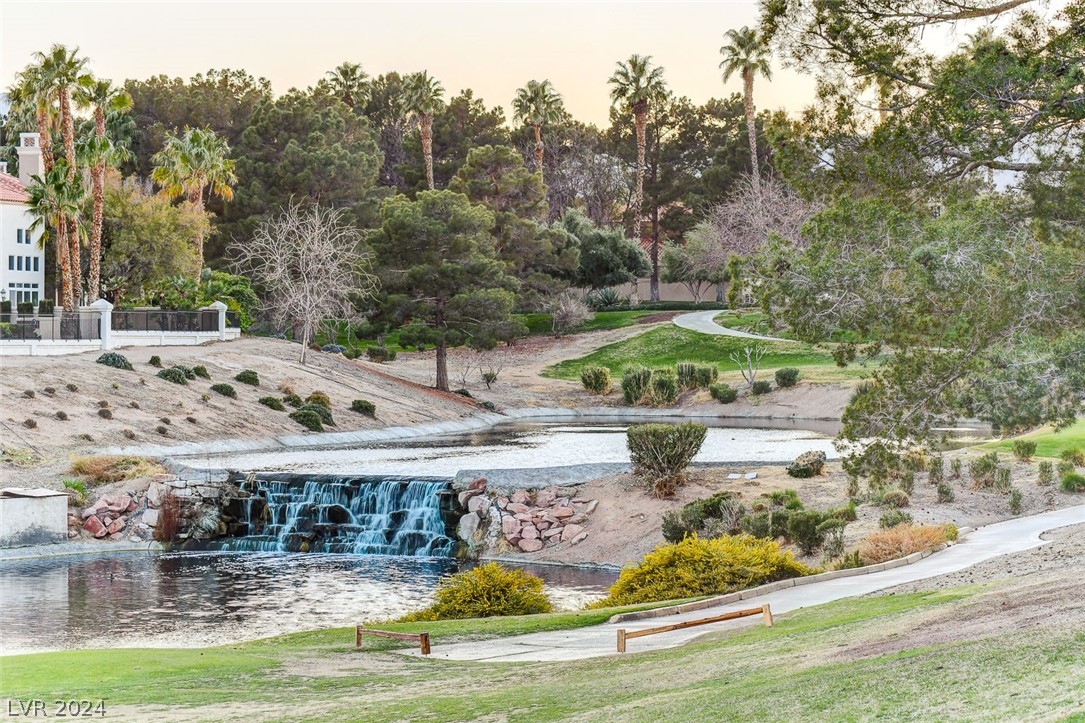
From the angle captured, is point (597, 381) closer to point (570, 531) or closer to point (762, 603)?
point (570, 531)

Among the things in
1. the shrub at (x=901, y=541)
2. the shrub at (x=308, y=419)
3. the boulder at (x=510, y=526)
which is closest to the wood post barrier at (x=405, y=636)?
the shrub at (x=901, y=541)

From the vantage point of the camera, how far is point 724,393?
69562 millimetres

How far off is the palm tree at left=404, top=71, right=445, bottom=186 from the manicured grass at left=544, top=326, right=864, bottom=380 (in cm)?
2371

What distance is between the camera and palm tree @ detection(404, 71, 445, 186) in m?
101

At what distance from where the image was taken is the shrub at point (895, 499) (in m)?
28.5

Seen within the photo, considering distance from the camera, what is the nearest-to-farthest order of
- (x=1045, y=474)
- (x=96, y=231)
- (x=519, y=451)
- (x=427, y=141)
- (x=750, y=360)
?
1. (x=1045, y=474)
2. (x=519, y=451)
3. (x=96, y=231)
4. (x=750, y=360)
5. (x=427, y=141)

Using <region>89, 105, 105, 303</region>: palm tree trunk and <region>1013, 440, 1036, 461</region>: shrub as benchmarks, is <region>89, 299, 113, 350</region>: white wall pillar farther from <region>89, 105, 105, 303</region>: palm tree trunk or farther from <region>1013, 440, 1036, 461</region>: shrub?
<region>1013, 440, 1036, 461</region>: shrub

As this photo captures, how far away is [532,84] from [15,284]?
4857cm

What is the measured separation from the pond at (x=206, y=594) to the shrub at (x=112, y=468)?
4.13m

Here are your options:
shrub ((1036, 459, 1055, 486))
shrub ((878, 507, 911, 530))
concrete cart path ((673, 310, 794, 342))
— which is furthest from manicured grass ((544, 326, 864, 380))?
shrub ((878, 507, 911, 530))

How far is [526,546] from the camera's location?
3067 centimetres

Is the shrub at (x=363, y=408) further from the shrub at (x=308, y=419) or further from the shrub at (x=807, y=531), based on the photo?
the shrub at (x=807, y=531)

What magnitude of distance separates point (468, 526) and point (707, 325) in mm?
59175

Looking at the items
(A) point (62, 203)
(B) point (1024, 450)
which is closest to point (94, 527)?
(B) point (1024, 450)
